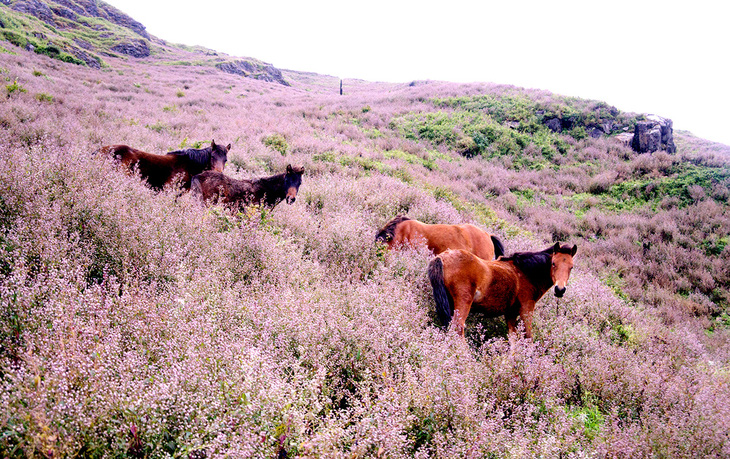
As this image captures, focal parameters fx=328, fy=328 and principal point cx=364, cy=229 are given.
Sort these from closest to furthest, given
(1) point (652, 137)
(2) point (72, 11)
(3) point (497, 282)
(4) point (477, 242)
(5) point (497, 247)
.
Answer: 1. (3) point (497, 282)
2. (5) point (497, 247)
3. (4) point (477, 242)
4. (1) point (652, 137)
5. (2) point (72, 11)

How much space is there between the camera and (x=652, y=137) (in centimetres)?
1812

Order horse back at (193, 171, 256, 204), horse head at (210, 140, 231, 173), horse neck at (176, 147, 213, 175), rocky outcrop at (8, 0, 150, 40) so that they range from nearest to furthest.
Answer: horse back at (193, 171, 256, 204), horse neck at (176, 147, 213, 175), horse head at (210, 140, 231, 173), rocky outcrop at (8, 0, 150, 40)

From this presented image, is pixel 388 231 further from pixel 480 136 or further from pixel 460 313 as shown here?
pixel 480 136

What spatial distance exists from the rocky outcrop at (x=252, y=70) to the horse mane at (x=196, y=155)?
150 feet

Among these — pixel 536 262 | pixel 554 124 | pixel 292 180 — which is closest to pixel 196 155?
pixel 292 180

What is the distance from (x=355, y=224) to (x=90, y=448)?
518 centimetres

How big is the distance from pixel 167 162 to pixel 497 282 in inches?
287

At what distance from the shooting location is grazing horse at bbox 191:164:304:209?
6.80 meters

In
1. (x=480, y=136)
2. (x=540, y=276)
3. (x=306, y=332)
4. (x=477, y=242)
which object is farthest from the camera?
(x=480, y=136)

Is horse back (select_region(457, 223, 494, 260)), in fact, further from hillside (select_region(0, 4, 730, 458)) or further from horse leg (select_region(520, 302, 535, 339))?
horse leg (select_region(520, 302, 535, 339))

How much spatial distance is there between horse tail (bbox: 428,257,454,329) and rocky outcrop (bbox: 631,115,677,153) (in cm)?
1968

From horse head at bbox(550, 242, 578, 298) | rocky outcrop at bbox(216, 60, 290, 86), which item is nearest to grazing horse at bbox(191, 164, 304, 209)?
horse head at bbox(550, 242, 578, 298)

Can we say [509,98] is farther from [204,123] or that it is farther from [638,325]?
[638,325]

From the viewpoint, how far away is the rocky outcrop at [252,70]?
47.5m
